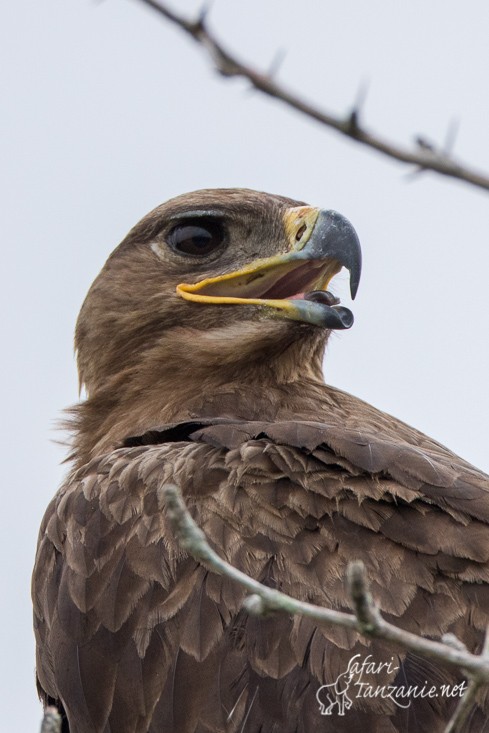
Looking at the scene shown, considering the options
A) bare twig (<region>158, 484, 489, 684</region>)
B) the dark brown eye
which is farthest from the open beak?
bare twig (<region>158, 484, 489, 684</region>)

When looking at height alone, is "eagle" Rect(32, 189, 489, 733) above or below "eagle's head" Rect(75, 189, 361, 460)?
below

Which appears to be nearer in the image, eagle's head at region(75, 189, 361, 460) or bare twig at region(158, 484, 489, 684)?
bare twig at region(158, 484, 489, 684)

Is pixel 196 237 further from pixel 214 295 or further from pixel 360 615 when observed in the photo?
pixel 360 615

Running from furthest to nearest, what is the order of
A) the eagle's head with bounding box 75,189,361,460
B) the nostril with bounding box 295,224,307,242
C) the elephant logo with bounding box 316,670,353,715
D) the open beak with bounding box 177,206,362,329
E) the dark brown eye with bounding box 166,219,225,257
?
the dark brown eye with bounding box 166,219,225,257
the nostril with bounding box 295,224,307,242
the eagle's head with bounding box 75,189,361,460
the open beak with bounding box 177,206,362,329
the elephant logo with bounding box 316,670,353,715

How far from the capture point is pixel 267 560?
415 cm

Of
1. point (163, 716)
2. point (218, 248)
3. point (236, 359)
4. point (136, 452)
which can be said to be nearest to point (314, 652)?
point (163, 716)

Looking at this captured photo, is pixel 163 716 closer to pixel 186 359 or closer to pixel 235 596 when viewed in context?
pixel 235 596

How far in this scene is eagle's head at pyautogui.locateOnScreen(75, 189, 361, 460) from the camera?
5.45m

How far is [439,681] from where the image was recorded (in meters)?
3.77

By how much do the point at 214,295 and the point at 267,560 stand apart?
1.97 metres

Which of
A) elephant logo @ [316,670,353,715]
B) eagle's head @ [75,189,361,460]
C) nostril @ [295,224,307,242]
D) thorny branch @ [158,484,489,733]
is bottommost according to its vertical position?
elephant logo @ [316,670,353,715]

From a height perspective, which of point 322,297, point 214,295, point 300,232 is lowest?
point 214,295

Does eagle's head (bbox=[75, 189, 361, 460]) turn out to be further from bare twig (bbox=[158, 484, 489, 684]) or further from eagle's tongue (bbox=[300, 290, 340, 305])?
bare twig (bbox=[158, 484, 489, 684])

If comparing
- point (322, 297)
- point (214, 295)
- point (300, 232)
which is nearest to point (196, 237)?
point (214, 295)
